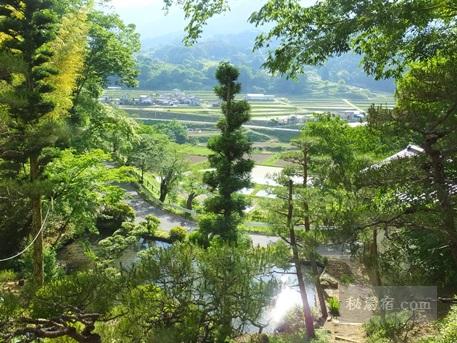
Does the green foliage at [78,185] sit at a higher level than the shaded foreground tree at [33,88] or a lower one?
lower

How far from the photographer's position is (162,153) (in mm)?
21844

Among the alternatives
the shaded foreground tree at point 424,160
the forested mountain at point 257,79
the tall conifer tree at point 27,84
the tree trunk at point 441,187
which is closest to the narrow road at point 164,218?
the tall conifer tree at point 27,84

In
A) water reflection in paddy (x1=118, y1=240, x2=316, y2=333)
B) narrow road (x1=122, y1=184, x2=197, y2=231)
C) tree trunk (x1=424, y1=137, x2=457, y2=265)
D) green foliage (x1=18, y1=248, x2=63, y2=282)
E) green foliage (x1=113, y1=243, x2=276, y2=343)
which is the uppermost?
tree trunk (x1=424, y1=137, x2=457, y2=265)

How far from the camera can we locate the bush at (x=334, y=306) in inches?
402

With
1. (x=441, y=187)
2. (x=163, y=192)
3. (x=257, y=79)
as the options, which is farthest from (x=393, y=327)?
(x=257, y=79)

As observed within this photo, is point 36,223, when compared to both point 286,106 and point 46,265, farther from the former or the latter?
point 286,106

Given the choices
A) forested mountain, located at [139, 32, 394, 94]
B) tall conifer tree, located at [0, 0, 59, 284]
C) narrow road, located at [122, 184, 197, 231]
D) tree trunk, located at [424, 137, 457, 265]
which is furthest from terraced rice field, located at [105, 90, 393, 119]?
tree trunk, located at [424, 137, 457, 265]

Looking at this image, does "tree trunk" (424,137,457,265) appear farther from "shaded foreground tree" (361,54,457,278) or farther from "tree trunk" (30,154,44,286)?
"tree trunk" (30,154,44,286)

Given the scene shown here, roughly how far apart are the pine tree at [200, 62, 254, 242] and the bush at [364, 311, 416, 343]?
4.62m

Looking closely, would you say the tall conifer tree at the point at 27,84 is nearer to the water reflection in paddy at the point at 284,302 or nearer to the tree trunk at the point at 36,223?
the tree trunk at the point at 36,223

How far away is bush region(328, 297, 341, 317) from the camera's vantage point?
10.2 m

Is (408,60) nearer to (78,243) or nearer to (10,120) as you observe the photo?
(10,120)

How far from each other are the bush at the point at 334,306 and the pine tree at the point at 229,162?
2.88m

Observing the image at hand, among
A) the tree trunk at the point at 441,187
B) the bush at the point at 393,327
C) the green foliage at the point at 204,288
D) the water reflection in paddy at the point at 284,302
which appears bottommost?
the water reflection in paddy at the point at 284,302
